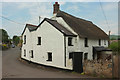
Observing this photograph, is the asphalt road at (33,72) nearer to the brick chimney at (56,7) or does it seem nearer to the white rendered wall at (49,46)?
the white rendered wall at (49,46)

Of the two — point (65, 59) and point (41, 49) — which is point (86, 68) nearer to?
point (65, 59)

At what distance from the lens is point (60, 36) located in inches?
518

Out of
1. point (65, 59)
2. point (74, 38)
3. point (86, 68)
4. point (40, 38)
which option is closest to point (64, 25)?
point (74, 38)

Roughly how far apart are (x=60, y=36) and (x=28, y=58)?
7.63 meters

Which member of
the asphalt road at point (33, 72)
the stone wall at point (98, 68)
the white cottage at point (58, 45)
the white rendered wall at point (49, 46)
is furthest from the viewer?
the white rendered wall at point (49, 46)

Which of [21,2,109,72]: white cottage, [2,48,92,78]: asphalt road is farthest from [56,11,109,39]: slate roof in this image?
[2,48,92,78]: asphalt road

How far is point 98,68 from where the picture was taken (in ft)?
31.3

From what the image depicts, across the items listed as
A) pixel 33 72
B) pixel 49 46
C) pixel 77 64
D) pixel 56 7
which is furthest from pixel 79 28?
pixel 33 72

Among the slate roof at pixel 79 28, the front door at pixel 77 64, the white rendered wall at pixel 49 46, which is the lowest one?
the front door at pixel 77 64

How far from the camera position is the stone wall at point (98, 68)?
348 inches

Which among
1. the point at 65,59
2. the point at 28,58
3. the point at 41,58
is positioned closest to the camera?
the point at 65,59

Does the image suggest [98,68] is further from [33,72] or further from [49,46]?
[49,46]

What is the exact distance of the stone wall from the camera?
884 cm

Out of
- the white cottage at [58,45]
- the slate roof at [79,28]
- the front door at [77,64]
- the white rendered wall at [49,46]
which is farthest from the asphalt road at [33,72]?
the slate roof at [79,28]
